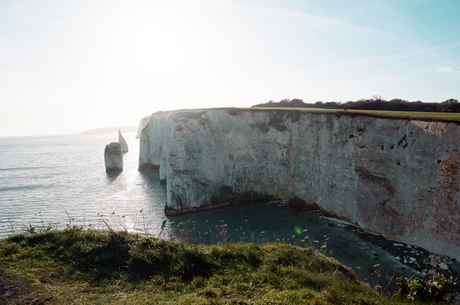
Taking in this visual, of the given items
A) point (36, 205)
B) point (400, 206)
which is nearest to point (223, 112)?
point (400, 206)

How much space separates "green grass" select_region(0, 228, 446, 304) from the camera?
22.0 feet

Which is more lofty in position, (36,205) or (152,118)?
(152,118)

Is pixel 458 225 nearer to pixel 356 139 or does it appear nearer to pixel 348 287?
pixel 356 139

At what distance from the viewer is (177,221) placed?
20.4 metres

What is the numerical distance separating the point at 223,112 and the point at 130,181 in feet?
70.3

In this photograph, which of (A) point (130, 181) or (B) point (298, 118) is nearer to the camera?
(B) point (298, 118)

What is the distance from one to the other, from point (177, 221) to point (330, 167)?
14.9 m

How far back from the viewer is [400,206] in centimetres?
1548

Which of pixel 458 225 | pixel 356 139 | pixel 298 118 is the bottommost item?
pixel 458 225

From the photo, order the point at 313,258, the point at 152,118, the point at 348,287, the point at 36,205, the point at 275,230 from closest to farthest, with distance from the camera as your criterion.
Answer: the point at 348,287 → the point at 313,258 → the point at 275,230 → the point at 36,205 → the point at 152,118

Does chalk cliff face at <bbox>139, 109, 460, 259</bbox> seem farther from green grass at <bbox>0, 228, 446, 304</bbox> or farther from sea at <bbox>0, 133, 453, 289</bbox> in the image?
green grass at <bbox>0, 228, 446, 304</bbox>

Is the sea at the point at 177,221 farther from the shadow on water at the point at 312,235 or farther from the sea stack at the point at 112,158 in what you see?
the sea stack at the point at 112,158

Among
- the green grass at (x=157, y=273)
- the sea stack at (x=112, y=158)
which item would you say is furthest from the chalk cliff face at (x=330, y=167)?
the sea stack at (x=112, y=158)

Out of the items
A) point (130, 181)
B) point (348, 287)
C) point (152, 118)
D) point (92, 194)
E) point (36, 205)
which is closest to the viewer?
point (348, 287)
